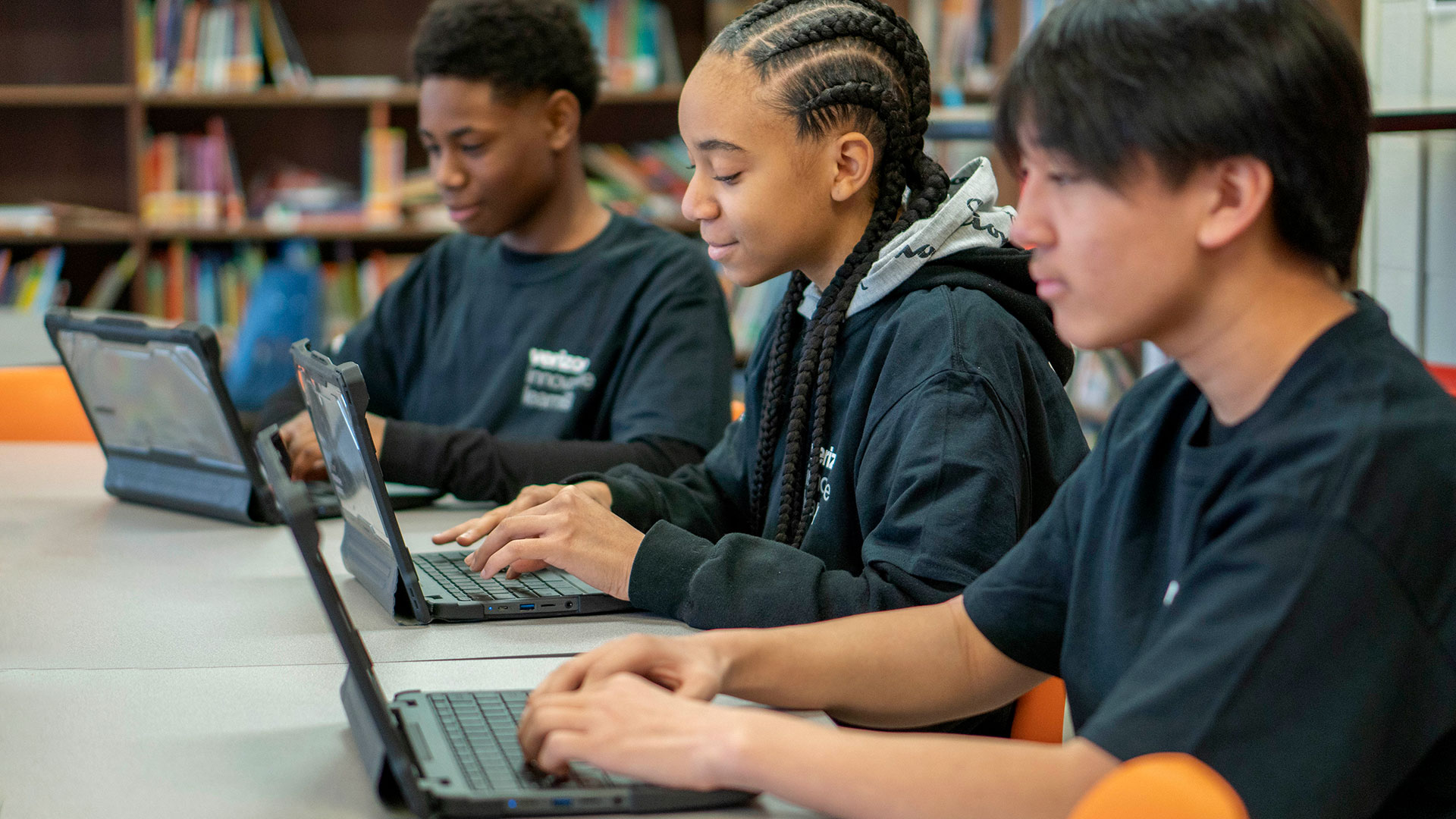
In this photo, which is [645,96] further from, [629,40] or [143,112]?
→ [143,112]

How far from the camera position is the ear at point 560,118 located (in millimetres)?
2049

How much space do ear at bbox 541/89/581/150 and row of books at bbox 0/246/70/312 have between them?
7.00 ft

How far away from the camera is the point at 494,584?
1240mm

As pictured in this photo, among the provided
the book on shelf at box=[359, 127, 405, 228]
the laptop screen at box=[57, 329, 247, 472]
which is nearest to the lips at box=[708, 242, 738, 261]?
the laptop screen at box=[57, 329, 247, 472]

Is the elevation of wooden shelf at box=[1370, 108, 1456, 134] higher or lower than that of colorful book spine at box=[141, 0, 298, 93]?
lower

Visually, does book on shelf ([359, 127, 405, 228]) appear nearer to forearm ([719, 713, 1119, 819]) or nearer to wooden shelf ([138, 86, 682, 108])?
wooden shelf ([138, 86, 682, 108])

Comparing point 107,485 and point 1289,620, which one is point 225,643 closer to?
point 107,485

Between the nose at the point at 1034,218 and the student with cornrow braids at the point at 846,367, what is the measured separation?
335 millimetres

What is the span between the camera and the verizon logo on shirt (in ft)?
6.28

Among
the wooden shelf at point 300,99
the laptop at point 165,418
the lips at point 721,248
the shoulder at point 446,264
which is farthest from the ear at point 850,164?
the wooden shelf at point 300,99

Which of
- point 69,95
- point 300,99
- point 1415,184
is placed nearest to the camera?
point 1415,184

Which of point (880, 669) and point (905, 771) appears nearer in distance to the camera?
point (905, 771)

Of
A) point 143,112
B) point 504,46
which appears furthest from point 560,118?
point 143,112

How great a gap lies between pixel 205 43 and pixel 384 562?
109 inches
